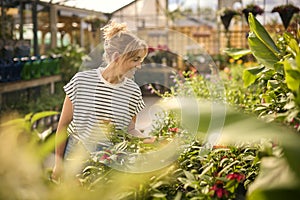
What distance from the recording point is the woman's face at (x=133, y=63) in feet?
7.22

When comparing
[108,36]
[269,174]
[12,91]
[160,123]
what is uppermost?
[108,36]

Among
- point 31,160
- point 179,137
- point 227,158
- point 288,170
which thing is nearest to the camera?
point 31,160

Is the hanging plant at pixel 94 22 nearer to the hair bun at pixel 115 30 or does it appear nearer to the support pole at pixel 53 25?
the support pole at pixel 53 25

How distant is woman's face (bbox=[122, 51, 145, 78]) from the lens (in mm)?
Result: 2199

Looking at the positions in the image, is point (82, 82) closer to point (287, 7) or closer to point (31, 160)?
point (31, 160)

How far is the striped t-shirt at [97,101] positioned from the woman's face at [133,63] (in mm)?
79

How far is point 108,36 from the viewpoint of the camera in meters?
2.28

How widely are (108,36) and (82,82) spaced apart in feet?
0.71

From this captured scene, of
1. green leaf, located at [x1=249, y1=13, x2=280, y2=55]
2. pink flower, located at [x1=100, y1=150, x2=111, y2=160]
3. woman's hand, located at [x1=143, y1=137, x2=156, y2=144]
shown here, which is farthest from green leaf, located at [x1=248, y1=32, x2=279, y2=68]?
pink flower, located at [x1=100, y1=150, x2=111, y2=160]

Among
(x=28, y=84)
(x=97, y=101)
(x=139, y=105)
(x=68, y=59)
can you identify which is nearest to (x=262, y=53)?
(x=139, y=105)

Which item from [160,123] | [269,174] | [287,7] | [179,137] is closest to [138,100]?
[160,123]

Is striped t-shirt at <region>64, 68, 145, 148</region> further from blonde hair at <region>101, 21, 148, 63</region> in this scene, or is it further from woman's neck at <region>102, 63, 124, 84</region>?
blonde hair at <region>101, 21, 148, 63</region>

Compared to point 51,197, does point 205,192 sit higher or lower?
lower

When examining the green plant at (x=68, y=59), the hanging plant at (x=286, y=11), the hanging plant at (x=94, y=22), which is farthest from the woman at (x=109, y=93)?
the hanging plant at (x=94, y=22)
